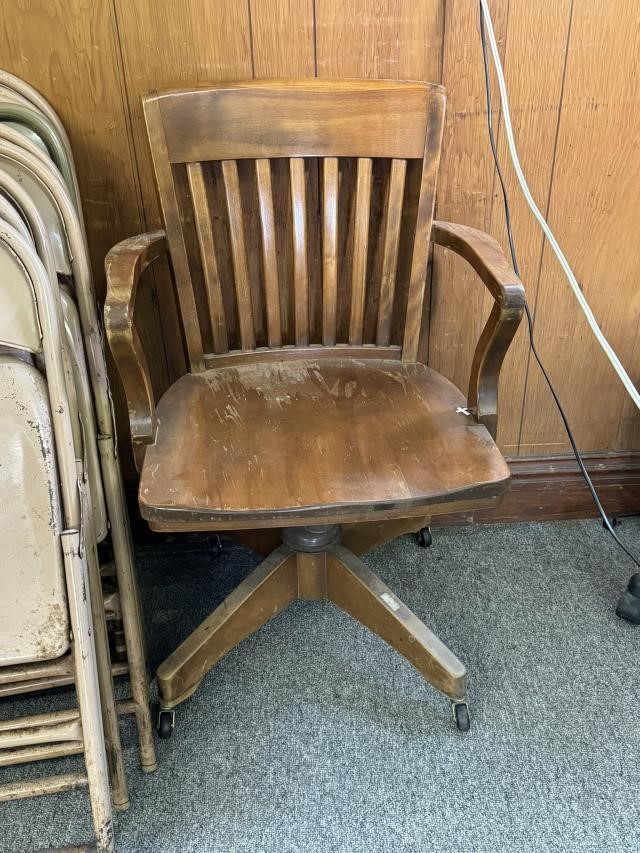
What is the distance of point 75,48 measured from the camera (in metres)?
1.24

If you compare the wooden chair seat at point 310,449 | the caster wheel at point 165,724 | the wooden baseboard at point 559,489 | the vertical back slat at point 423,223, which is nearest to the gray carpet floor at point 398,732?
the caster wheel at point 165,724

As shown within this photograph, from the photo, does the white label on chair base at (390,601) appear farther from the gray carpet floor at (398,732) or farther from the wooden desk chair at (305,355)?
the gray carpet floor at (398,732)

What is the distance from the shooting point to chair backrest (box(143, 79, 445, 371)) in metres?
1.17

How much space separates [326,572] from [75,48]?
1.01 m

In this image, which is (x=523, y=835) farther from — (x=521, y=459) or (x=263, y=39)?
(x=263, y=39)

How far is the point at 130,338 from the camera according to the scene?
0.98 meters

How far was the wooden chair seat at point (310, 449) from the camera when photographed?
3.16ft

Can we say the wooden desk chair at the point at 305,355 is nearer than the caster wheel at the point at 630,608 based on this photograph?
Yes

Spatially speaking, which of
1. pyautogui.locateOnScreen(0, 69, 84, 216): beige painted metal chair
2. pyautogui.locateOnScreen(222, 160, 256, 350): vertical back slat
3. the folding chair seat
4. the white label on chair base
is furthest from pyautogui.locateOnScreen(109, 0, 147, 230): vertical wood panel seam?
the white label on chair base

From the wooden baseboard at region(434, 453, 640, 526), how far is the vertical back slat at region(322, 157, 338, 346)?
601mm

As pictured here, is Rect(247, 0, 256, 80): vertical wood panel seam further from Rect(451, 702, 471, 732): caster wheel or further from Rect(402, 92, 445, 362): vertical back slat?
Rect(451, 702, 471, 732): caster wheel

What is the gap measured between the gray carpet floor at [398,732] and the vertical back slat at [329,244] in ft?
1.91

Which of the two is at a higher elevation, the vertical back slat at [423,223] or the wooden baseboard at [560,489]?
the vertical back slat at [423,223]

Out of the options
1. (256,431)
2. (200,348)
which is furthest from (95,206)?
(256,431)
